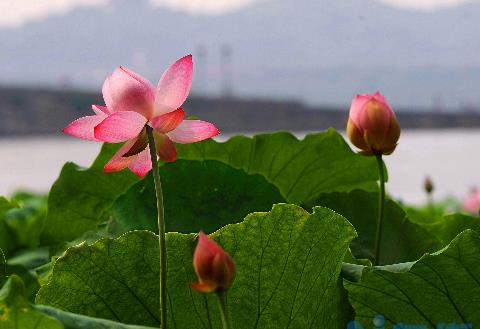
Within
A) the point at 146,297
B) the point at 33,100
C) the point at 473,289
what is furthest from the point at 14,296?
the point at 33,100

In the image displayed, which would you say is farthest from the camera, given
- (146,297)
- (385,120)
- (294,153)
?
(294,153)

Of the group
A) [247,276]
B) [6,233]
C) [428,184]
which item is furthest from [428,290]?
[428,184]

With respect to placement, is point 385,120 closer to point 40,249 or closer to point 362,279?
point 362,279

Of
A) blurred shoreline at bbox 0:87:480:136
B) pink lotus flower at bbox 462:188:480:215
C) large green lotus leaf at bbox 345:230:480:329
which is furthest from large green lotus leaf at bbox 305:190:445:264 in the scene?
blurred shoreline at bbox 0:87:480:136

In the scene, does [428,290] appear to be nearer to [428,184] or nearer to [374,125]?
[374,125]

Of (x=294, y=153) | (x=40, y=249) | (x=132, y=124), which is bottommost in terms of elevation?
(x=40, y=249)

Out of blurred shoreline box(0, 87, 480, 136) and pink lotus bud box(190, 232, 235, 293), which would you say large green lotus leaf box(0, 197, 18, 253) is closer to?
pink lotus bud box(190, 232, 235, 293)

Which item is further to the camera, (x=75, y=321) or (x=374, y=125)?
(x=374, y=125)

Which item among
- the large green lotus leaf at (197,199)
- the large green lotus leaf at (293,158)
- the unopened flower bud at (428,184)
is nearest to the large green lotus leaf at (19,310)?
the large green lotus leaf at (197,199)

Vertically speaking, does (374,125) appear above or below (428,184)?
above
